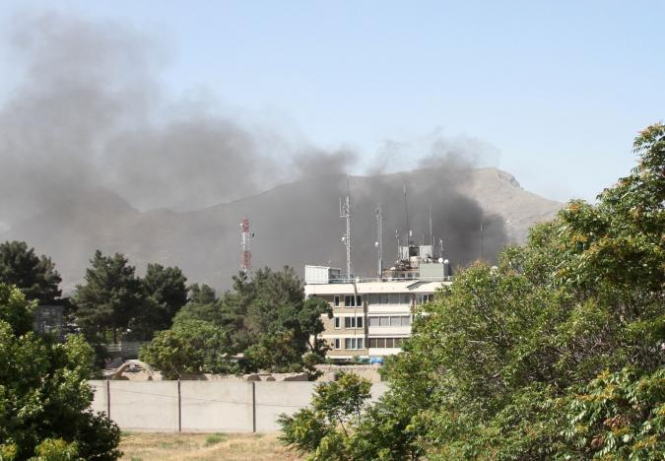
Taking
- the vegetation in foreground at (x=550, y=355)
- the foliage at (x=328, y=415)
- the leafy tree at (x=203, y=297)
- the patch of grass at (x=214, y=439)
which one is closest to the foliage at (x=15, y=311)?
the vegetation in foreground at (x=550, y=355)

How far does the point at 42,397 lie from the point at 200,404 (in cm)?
2990

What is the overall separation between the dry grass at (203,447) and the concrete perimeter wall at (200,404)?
0.99m

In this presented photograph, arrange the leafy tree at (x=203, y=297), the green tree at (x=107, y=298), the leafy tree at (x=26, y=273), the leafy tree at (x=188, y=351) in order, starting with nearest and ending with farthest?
1. the leafy tree at (x=188, y=351)
2. the leafy tree at (x=26, y=273)
3. the green tree at (x=107, y=298)
4. the leafy tree at (x=203, y=297)

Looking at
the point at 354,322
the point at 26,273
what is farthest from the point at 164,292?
the point at 354,322

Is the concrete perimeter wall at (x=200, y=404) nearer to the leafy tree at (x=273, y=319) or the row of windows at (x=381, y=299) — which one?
the leafy tree at (x=273, y=319)

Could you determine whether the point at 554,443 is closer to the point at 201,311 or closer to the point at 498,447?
the point at 498,447

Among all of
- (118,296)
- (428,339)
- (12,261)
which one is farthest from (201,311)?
(428,339)

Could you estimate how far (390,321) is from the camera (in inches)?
3802

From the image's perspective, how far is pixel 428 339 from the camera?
25641 millimetres

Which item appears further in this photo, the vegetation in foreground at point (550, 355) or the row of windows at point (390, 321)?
the row of windows at point (390, 321)

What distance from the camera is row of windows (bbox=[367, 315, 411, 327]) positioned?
9612cm

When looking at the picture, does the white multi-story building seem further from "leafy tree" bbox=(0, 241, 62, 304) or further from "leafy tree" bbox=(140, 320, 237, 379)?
"leafy tree" bbox=(0, 241, 62, 304)

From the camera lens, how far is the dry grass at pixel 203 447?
43.0m

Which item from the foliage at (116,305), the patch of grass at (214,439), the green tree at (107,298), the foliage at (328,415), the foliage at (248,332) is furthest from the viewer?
the foliage at (116,305)
